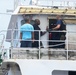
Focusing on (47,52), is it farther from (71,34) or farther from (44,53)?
(71,34)

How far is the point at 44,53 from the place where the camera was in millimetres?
11789

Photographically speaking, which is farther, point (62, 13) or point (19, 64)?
point (62, 13)

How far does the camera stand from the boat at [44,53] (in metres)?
11.3

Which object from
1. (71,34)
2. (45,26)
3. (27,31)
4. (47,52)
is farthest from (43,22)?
(47,52)

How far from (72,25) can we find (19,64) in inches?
92.5

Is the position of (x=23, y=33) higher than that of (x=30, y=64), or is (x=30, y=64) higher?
(x=23, y=33)

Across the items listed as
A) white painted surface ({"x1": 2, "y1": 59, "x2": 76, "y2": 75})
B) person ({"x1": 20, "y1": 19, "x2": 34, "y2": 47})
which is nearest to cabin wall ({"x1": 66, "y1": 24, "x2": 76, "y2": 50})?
white painted surface ({"x1": 2, "y1": 59, "x2": 76, "y2": 75})

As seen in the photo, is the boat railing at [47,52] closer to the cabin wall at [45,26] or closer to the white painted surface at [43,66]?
the cabin wall at [45,26]

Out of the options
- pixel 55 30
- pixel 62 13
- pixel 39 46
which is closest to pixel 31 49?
pixel 39 46

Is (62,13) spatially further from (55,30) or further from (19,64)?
(19,64)

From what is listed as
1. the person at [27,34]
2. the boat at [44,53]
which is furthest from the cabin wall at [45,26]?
the person at [27,34]

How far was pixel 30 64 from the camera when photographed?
37.2ft

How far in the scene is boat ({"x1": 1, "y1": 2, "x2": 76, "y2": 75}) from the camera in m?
11.3

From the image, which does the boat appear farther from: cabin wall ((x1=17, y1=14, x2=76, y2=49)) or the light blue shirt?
the light blue shirt
